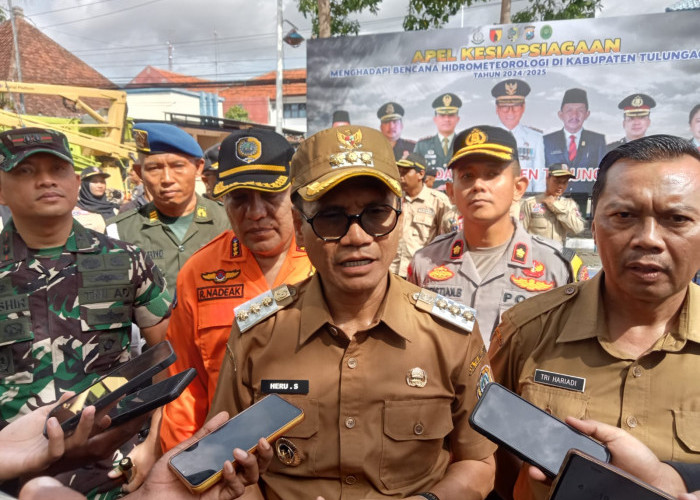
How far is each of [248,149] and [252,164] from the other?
0.11 m

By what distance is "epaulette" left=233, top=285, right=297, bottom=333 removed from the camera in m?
1.90

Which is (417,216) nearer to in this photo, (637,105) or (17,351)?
(17,351)

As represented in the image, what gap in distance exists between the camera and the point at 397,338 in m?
1.84

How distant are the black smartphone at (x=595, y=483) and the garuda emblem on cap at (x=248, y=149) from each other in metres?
1.87

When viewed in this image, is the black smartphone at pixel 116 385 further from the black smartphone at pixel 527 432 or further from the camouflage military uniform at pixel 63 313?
the black smartphone at pixel 527 432

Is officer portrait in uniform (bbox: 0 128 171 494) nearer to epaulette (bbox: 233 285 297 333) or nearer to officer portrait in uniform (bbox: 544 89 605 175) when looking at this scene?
epaulette (bbox: 233 285 297 333)

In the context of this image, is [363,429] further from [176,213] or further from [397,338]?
[176,213]

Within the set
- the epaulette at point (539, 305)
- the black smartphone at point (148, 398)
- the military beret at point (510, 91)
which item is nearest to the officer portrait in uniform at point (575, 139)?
the military beret at point (510, 91)

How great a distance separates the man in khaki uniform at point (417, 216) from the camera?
6.14 meters

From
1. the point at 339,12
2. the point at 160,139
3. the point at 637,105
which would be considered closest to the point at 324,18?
the point at 339,12

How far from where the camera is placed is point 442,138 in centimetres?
1307

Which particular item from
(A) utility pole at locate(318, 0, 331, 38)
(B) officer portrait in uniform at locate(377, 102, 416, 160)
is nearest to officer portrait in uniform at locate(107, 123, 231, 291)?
(B) officer portrait in uniform at locate(377, 102, 416, 160)

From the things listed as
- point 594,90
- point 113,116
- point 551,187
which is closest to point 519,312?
point 551,187

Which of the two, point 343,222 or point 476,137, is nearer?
point 343,222
